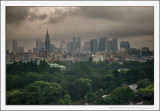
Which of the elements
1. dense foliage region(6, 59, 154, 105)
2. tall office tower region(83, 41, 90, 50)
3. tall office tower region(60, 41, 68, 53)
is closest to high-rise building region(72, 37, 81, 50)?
tall office tower region(83, 41, 90, 50)

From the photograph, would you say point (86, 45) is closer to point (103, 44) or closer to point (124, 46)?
point (103, 44)

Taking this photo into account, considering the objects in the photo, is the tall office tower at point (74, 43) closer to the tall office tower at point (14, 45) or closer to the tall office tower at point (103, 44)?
the tall office tower at point (103, 44)

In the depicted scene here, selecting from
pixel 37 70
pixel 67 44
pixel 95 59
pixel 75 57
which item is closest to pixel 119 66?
pixel 95 59

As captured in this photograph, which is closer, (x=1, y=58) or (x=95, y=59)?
Answer: (x=1, y=58)

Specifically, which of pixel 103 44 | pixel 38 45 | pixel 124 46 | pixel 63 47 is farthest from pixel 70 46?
pixel 124 46

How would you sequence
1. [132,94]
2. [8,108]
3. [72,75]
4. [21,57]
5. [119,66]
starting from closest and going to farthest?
[8,108]
[132,94]
[21,57]
[72,75]
[119,66]

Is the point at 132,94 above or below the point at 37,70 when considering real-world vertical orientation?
below

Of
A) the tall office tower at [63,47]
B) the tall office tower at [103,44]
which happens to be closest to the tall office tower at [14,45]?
the tall office tower at [63,47]

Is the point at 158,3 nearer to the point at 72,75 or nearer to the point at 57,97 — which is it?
the point at 57,97
